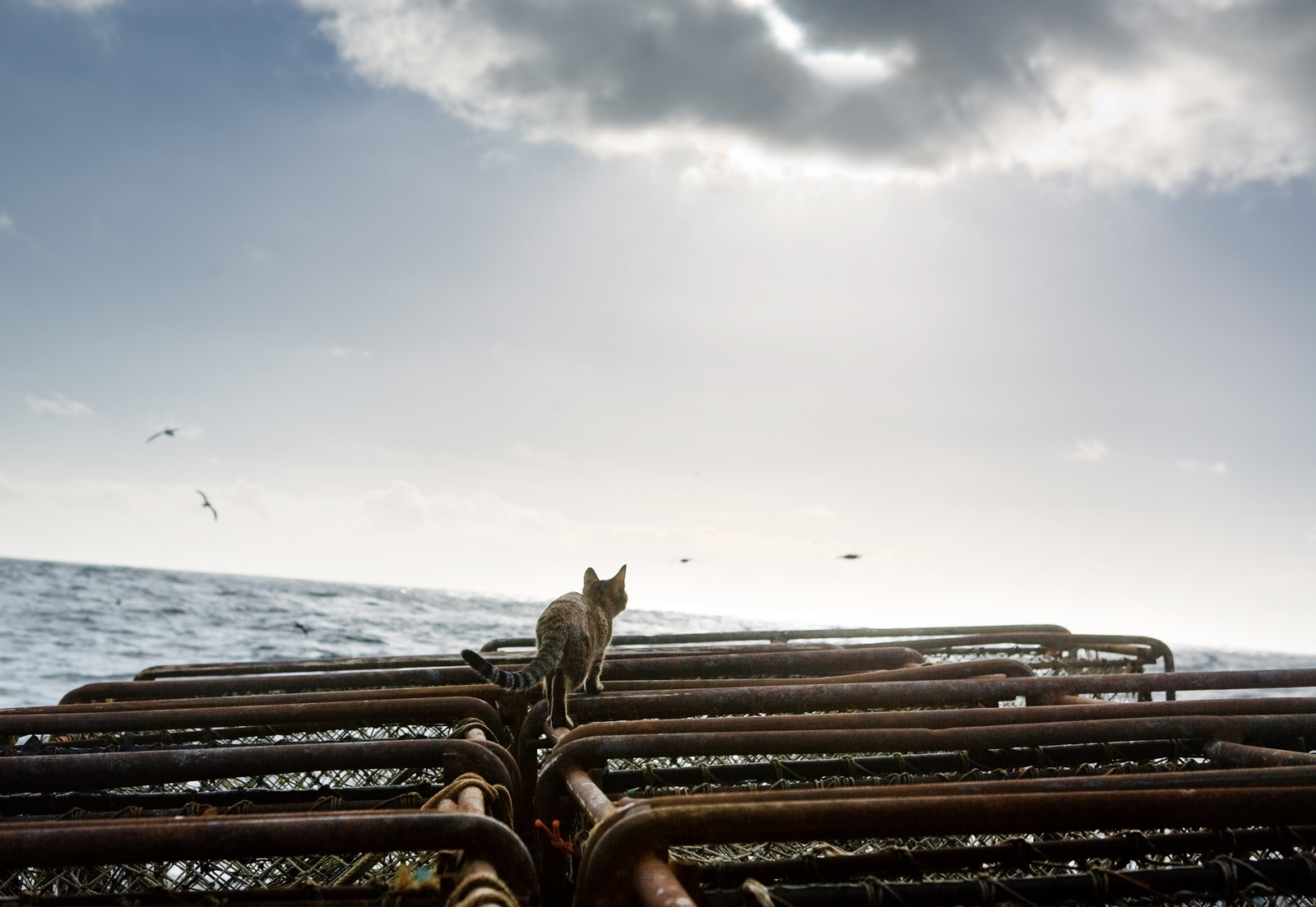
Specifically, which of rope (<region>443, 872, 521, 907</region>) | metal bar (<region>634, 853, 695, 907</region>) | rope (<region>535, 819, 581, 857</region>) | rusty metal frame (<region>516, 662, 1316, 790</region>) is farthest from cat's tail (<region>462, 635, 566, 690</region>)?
metal bar (<region>634, 853, 695, 907</region>)

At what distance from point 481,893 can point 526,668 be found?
227 centimetres

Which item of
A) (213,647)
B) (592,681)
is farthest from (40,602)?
(592,681)

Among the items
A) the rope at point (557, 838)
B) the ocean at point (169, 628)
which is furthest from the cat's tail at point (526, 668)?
the ocean at point (169, 628)

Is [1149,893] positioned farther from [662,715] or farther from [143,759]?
[143,759]

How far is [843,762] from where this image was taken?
108 inches

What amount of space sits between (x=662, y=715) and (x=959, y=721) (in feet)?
3.70

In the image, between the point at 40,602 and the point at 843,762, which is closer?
the point at 843,762

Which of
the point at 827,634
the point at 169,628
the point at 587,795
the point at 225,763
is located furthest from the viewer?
the point at 169,628

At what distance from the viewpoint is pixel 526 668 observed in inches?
143

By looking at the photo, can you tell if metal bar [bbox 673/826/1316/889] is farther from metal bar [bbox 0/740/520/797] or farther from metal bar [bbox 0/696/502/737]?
metal bar [bbox 0/696/502/737]

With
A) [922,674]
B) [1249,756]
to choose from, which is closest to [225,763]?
[922,674]

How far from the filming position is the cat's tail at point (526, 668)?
330 centimetres

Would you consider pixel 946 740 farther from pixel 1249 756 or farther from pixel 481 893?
pixel 481 893

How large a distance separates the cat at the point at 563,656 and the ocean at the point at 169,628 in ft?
30.3
